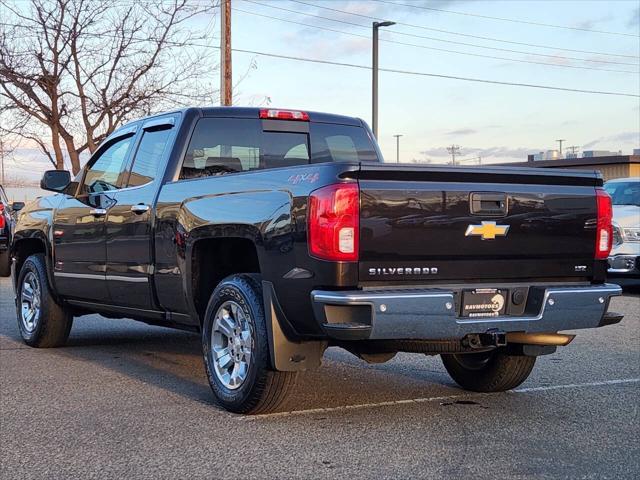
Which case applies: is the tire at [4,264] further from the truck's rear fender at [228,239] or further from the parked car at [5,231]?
the truck's rear fender at [228,239]

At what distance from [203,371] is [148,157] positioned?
69.5 inches

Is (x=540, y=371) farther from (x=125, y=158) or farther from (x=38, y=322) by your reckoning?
(x=38, y=322)

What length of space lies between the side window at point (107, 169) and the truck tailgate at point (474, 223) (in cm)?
310

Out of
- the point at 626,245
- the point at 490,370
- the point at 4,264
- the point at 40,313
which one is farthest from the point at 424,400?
the point at 4,264

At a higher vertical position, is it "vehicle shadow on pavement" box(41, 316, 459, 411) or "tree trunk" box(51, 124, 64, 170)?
"tree trunk" box(51, 124, 64, 170)

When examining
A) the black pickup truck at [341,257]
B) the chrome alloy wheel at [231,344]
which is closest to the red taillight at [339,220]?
the black pickup truck at [341,257]

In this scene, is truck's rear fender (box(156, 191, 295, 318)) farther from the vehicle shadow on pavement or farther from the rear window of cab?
the vehicle shadow on pavement

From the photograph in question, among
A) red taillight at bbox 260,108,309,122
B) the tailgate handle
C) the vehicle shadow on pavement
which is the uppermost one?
red taillight at bbox 260,108,309,122

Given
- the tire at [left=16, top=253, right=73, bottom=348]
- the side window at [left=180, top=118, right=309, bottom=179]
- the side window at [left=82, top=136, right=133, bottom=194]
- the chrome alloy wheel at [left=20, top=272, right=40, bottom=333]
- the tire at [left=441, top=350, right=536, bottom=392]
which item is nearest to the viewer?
the tire at [left=441, top=350, right=536, bottom=392]

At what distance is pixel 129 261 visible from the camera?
6.61m

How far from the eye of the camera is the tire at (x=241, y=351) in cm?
514

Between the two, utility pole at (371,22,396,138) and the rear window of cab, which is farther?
utility pole at (371,22,396,138)

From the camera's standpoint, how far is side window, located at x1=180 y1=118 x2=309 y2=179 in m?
6.49

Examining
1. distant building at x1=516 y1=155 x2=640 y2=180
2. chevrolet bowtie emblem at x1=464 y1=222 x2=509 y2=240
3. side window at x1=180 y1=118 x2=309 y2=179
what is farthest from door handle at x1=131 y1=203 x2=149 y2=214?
distant building at x1=516 y1=155 x2=640 y2=180
